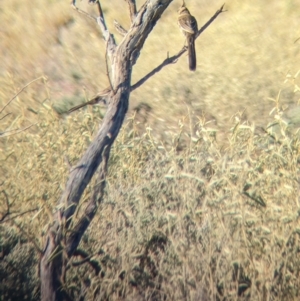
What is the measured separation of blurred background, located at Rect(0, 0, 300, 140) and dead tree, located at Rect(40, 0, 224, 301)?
3.08 meters

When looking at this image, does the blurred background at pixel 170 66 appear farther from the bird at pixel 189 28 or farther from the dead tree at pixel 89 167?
the dead tree at pixel 89 167

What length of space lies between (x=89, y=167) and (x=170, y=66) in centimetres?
428

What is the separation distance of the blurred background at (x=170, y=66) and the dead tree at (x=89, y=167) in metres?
3.08

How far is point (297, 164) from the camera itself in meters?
4.20

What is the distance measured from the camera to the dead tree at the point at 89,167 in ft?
12.2

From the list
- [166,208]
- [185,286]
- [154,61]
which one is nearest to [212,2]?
[154,61]

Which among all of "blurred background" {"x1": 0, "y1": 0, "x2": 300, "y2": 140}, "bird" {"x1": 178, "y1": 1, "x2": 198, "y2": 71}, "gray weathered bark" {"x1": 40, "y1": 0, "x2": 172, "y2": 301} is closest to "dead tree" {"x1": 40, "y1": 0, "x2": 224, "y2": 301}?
"gray weathered bark" {"x1": 40, "y1": 0, "x2": 172, "y2": 301}

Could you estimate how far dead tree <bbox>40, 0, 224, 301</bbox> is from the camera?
3.73 metres

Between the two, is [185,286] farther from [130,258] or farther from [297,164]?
[297,164]

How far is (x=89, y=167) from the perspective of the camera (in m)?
3.77

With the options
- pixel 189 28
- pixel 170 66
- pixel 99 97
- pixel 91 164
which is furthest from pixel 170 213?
pixel 170 66

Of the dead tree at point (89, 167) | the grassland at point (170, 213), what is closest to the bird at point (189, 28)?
the grassland at point (170, 213)

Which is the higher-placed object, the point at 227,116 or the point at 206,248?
the point at 206,248

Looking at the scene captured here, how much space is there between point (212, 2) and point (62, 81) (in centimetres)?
203
